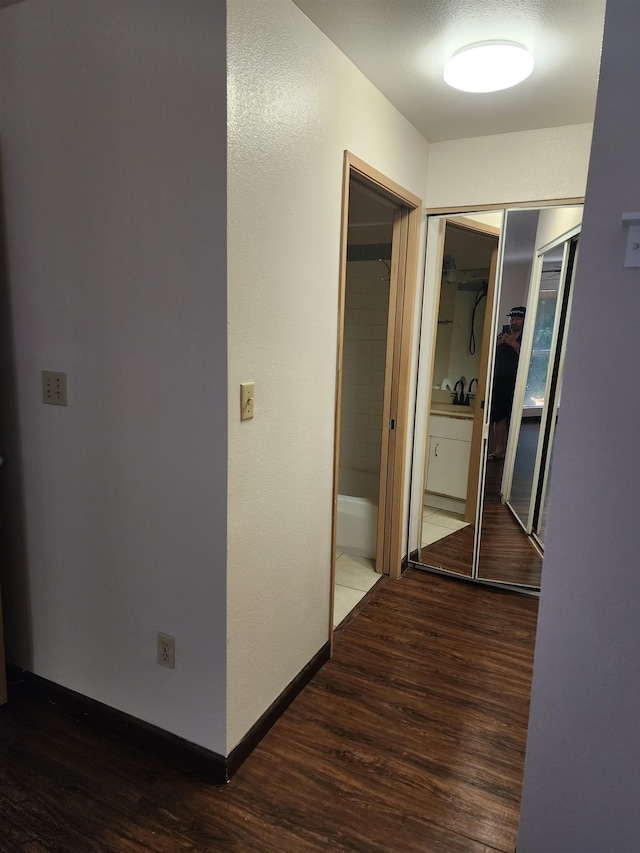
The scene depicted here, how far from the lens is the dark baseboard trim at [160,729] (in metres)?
1.69

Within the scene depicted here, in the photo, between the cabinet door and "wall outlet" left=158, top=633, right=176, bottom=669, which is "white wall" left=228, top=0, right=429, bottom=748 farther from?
the cabinet door

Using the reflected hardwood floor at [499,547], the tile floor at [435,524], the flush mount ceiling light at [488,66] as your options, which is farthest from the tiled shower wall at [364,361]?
the flush mount ceiling light at [488,66]

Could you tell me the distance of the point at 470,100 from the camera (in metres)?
2.26

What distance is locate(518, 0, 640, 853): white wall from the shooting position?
3.54ft

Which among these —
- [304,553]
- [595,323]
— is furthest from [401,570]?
[595,323]

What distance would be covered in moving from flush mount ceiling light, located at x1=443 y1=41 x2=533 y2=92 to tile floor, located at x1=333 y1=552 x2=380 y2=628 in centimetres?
228

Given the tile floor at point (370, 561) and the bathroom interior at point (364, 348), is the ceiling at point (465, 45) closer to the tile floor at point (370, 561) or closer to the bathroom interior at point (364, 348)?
the bathroom interior at point (364, 348)

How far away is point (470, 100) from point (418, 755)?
8.52 ft

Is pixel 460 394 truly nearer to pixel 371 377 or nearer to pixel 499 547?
pixel 499 547

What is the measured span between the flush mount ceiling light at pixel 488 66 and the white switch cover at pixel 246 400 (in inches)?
54.0

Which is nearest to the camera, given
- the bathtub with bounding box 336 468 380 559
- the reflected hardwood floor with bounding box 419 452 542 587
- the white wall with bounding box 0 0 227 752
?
the white wall with bounding box 0 0 227 752

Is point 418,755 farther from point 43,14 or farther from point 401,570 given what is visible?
point 43,14

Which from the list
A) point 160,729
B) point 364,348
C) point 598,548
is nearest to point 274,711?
point 160,729

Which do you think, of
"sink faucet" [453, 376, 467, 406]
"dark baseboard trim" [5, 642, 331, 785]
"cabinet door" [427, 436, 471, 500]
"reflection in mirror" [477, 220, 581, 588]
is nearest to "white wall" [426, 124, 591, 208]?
"reflection in mirror" [477, 220, 581, 588]
